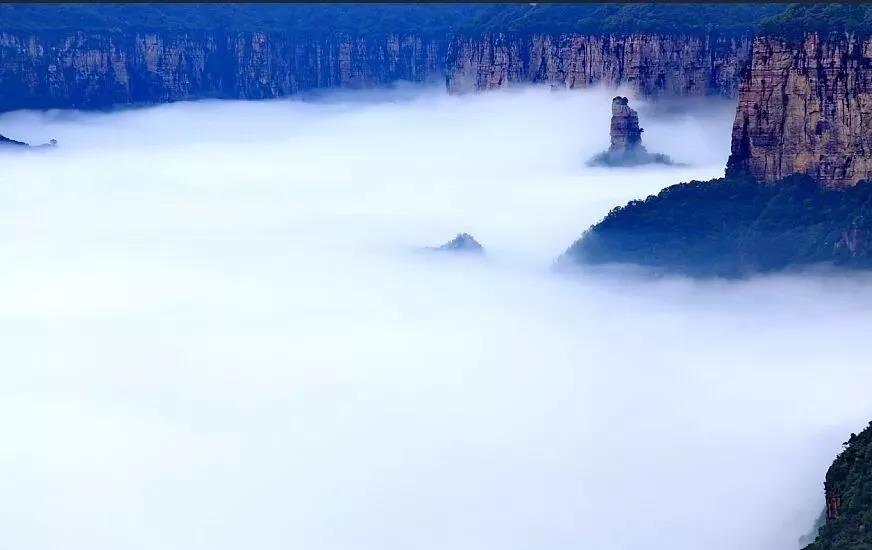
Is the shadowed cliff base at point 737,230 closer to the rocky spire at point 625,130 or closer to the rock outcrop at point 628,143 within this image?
the rocky spire at point 625,130

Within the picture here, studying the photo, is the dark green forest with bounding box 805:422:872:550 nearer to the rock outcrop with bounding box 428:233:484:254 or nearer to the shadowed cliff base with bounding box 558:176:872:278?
the shadowed cliff base with bounding box 558:176:872:278

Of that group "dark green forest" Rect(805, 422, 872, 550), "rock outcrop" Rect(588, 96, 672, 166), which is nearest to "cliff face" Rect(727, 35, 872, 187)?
"rock outcrop" Rect(588, 96, 672, 166)

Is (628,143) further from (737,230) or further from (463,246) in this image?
(737,230)

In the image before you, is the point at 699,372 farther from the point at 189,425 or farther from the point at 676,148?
the point at 676,148

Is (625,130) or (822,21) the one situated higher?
Result: (822,21)

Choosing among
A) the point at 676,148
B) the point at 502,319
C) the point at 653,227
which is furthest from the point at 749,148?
→ the point at 676,148

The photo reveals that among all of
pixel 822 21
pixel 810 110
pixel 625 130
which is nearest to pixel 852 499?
pixel 810 110

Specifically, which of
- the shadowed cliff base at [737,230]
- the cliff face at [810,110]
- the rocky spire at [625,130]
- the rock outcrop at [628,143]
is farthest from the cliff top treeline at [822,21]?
the rock outcrop at [628,143]
